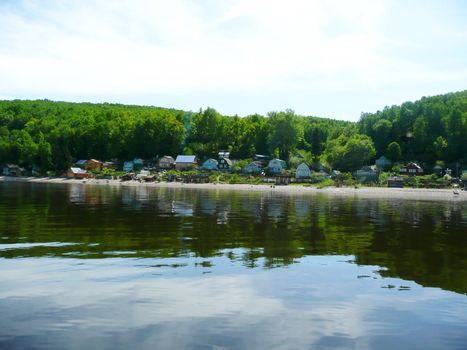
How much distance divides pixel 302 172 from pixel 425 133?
40803mm

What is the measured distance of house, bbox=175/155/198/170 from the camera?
128625 millimetres

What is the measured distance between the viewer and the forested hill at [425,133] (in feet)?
379

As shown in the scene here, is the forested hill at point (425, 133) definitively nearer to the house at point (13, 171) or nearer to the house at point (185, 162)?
the house at point (185, 162)

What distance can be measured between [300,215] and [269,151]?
317 feet

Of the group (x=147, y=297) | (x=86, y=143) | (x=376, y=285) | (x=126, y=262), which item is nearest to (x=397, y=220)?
(x=376, y=285)

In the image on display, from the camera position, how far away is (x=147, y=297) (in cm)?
1405

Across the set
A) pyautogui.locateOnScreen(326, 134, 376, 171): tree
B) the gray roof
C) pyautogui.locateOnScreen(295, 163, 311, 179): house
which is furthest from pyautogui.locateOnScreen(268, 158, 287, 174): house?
the gray roof

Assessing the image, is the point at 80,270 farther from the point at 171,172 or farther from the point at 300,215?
the point at 171,172

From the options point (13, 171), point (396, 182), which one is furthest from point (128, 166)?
point (396, 182)

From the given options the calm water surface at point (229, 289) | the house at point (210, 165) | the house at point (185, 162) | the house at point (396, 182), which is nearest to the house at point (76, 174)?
the house at point (185, 162)

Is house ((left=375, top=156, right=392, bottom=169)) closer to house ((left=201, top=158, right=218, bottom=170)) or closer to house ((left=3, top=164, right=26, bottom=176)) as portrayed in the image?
house ((left=201, top=158, right=218, bottom=170))

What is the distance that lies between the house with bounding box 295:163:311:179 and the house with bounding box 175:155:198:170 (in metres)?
33.3

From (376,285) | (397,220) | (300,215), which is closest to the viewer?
(376,285)

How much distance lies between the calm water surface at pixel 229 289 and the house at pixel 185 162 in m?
99.7
